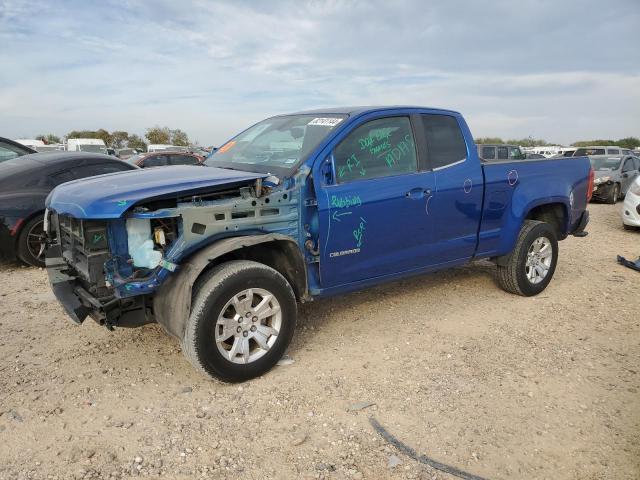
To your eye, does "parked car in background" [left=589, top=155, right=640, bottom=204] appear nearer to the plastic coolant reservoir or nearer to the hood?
the hood

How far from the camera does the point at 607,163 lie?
15250 mm

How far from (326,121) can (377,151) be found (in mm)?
490

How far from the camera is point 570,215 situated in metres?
5.55

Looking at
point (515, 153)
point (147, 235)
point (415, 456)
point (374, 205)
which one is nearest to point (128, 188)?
point (147, 235)

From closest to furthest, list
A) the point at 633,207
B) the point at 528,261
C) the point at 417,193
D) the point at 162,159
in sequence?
1. the point at 417,193
2. the point at 528,261
3. the point at 633,207
4. the point at 162,159

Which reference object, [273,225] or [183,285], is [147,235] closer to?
[183,285]

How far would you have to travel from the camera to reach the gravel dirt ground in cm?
270

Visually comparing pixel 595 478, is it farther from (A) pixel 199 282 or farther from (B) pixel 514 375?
(A) pixel 199 282

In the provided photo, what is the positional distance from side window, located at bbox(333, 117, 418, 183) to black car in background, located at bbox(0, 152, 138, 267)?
4.10m

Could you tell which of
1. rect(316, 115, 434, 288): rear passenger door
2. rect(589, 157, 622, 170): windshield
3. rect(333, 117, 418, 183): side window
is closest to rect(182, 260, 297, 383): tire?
rect(316, 115, 434, 288): rear passenger door

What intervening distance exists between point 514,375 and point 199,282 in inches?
93.7

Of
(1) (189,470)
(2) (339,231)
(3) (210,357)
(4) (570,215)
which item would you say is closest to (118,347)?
(3) (210,357)

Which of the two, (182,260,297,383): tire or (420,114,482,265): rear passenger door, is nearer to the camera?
(182,260,297,383): tire

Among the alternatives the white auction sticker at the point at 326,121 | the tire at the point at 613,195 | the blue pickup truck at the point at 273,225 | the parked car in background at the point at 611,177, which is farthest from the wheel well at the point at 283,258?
the tire at the point at 613,195
